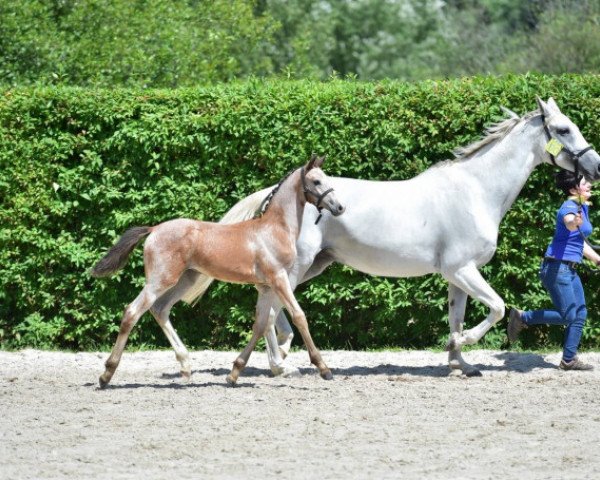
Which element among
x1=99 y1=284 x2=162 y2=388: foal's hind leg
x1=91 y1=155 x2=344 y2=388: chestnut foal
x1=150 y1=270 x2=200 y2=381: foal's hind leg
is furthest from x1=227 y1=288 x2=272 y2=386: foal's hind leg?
x1=99 y1=284 x2=162 y2=388: foal's hind leg

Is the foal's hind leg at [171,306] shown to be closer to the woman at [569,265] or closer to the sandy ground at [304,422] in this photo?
the sandy ground at [304,422]

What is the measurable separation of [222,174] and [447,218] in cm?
257

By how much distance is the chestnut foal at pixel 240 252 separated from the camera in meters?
8.29

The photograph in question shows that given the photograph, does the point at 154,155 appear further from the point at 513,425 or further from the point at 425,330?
the point at 513,425

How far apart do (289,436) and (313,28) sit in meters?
→ 26.9

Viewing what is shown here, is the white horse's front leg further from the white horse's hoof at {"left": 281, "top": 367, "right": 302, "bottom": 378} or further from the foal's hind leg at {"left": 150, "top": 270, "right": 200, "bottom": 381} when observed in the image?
the foal's hind leg at {"left": 150, "top": 270, "right": 200, "bottom": 381}

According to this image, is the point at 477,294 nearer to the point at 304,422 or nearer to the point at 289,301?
the point at 289,301

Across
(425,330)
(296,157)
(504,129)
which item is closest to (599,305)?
(425,330)

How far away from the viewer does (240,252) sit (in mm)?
8445

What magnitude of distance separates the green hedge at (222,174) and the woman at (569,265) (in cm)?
108

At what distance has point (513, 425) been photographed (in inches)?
278

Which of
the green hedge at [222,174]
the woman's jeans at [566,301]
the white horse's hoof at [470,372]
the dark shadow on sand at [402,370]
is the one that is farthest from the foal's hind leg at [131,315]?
the woman's jeans at [566,301]

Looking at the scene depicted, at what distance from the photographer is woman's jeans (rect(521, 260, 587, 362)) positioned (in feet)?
30.5

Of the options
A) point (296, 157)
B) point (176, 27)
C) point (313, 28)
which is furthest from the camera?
point (313, 28)
